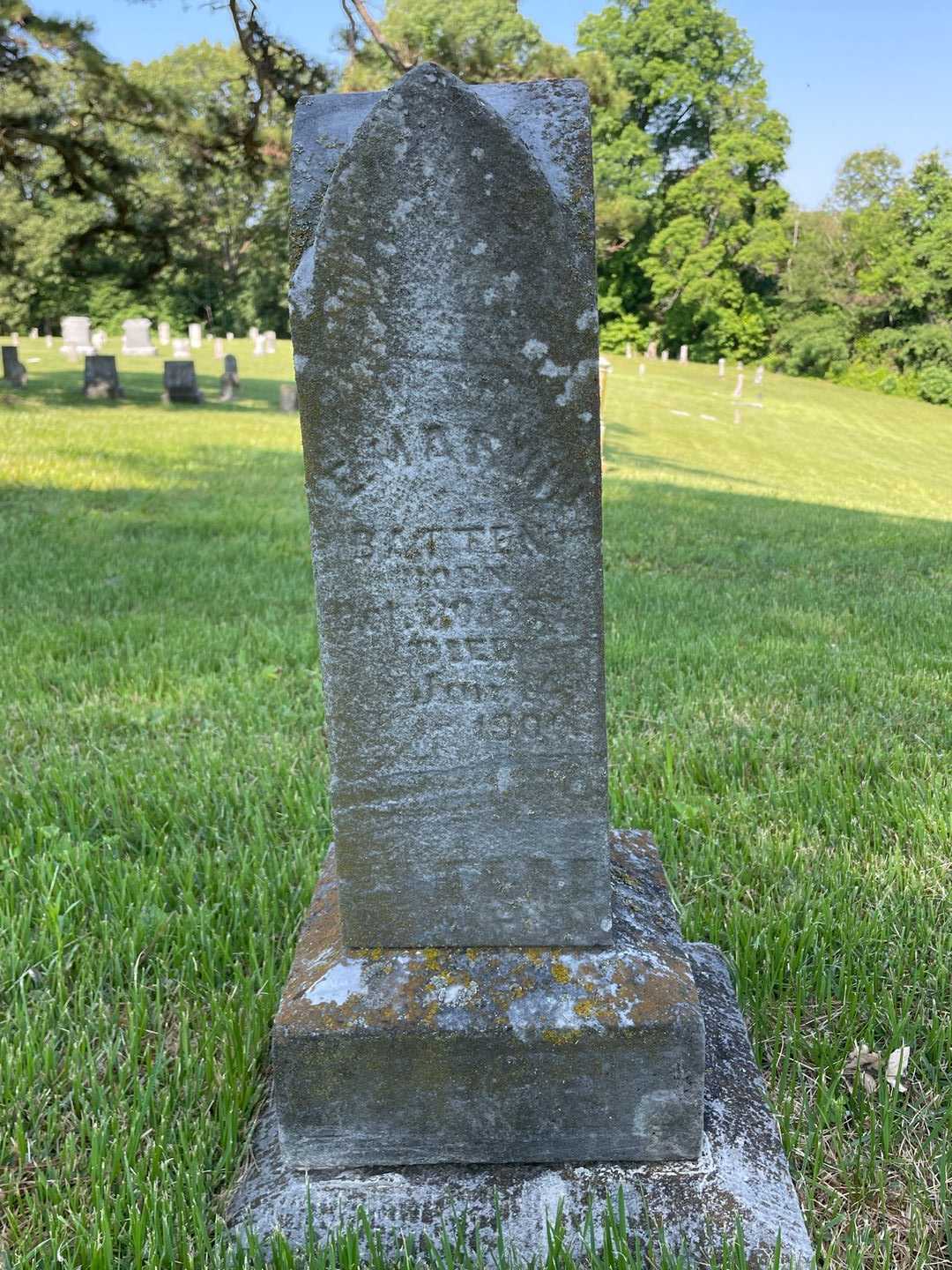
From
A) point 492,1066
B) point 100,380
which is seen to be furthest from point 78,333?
point 492,1066

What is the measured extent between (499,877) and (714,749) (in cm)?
206

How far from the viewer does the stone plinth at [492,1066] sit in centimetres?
194

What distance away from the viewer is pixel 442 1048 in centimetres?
195

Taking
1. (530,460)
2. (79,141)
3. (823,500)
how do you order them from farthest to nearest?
1. (823,500)
2. (79,141)
3. (530,460)

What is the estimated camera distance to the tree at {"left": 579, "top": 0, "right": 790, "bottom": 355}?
49.2 meters

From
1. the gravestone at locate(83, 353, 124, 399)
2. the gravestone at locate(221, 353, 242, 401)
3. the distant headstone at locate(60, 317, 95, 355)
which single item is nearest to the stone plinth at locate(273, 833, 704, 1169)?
the gravestone at locate(83, 353, 124, 399)

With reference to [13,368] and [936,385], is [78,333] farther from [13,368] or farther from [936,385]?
[936,385]

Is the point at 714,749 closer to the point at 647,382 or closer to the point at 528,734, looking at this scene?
the point at 528,734

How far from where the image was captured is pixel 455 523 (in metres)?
1.83

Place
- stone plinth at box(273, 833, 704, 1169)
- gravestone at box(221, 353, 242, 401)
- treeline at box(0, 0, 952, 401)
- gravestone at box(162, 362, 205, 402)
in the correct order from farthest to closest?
treeline at box(0, 0, 952, 401), gravestone at box(221, 353, 242, 401), gravestone at box(162, 362, 205, 402), stone plinth at box(273, 833, 704, 1169)

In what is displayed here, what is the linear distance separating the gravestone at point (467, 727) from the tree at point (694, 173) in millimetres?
49826

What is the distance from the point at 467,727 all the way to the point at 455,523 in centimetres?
41

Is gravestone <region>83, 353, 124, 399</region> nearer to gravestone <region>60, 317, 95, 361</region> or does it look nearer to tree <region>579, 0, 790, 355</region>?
gravestone <region>60, 317, 95, 361</region>

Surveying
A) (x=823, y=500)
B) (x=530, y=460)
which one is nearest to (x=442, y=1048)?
(x=530, y=460)
